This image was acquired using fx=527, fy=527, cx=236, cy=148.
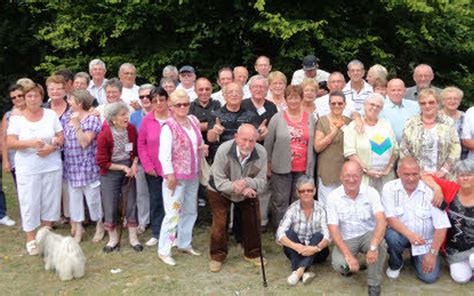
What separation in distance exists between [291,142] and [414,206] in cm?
145

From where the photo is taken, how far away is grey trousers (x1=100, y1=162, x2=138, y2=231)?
5727 millimetres

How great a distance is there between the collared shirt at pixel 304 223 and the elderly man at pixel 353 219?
0.20 m

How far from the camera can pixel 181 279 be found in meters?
5.17

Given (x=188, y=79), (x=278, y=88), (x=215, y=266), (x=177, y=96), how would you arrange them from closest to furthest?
(x=177, y=96)
(x=215, y=266)
(x=278, y=88)
(x=188, y=79)

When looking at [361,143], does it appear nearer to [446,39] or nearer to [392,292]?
[392,292]

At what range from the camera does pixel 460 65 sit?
1010cm

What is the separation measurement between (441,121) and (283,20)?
12.5ft

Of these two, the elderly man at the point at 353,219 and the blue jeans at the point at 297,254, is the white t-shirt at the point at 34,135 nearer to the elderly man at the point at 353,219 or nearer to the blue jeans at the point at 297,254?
the blue jeans at the point at 297,254

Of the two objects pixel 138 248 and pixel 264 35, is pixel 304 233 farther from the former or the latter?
pixel 264 35

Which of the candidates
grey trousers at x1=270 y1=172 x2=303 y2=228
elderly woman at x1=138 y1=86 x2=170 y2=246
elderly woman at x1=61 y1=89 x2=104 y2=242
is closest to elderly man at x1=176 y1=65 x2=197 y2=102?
elderly woman at x1=138 y1=86 x2=170 y2=246

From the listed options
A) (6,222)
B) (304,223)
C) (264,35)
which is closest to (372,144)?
(304,223)

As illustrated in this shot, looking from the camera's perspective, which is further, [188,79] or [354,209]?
[188,79]

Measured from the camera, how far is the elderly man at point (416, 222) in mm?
4965

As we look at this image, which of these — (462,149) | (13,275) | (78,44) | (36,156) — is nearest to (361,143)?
(462,149)
